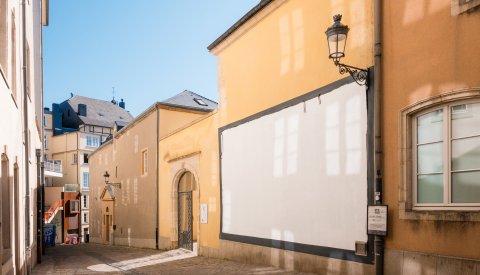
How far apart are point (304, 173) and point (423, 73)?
367 cm

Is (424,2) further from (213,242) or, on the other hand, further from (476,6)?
(213,242)

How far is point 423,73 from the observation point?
6672mm

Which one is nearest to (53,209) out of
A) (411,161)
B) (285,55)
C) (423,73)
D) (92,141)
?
(92,141)

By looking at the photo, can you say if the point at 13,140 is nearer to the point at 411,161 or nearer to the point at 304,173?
the point at 304,173

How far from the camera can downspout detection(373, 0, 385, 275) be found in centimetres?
724

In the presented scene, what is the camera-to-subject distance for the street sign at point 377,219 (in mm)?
7078

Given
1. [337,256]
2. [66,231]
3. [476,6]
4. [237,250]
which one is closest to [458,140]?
[476,6]

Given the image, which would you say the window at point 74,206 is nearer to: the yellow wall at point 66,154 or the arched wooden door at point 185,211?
the yellow wall at point 66,154

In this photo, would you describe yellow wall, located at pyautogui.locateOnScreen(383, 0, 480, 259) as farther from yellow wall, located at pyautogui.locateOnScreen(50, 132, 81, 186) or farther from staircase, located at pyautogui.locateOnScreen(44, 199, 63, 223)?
yellow wall, located at pyautogui.locateOnScreen(50, 132, 81, 186)

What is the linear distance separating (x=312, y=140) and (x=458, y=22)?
3.94 m

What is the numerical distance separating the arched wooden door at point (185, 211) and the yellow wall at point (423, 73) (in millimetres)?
11179

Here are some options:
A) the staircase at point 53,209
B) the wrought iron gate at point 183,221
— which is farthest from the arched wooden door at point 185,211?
the staircase at point 53,209

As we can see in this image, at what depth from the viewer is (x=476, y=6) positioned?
5.83 metres

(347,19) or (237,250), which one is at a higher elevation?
(347,19)
